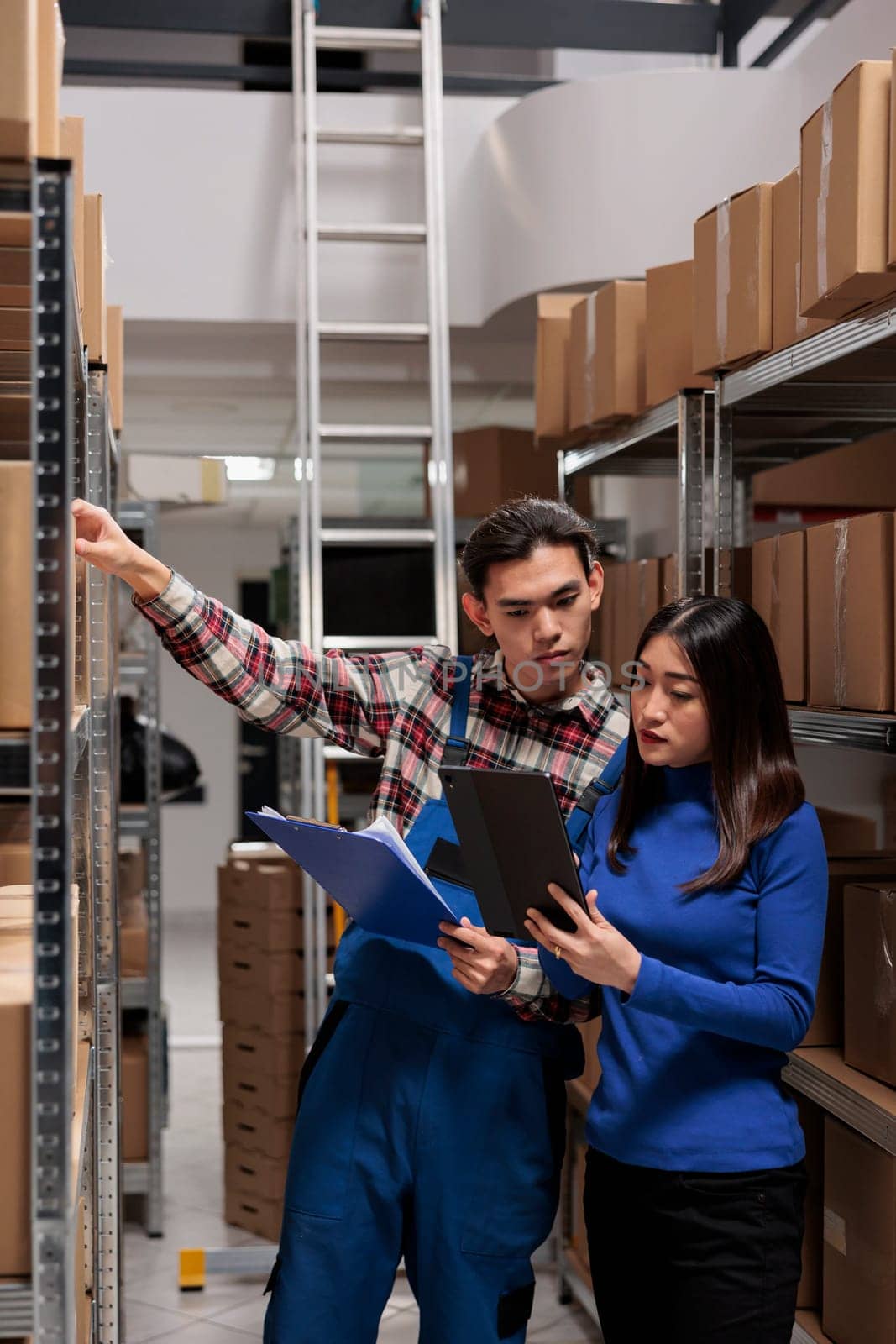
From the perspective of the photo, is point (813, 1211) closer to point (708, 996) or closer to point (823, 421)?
point (708, 996)

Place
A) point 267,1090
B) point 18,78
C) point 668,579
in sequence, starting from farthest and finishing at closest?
point 267,1090
point 668,579
point 18,78

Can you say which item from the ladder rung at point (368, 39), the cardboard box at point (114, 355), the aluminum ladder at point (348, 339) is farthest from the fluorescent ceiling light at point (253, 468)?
the cardboard box at point (114, 355)

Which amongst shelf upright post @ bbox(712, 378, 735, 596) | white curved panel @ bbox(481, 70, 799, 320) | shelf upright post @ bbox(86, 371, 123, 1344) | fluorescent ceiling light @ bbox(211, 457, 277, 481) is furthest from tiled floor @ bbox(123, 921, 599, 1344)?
fluorescent ceiling light @ bbox(211, 457, 277, 481)

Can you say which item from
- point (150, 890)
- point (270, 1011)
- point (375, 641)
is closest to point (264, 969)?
point (270, 1011)

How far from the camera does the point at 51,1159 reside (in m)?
1.42

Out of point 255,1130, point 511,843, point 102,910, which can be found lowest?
point 255,1130

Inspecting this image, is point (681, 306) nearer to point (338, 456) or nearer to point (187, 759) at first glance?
→ point (187, 759)

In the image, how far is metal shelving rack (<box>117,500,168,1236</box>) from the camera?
13.1 feet

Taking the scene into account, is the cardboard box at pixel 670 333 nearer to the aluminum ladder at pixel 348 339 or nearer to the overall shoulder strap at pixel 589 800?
the overall shoulder strap at pixel 589 800

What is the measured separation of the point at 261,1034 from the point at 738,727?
260 centimetres

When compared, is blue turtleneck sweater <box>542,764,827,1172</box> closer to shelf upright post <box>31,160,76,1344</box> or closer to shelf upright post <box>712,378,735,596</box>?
shelf upright post <box>31,160,76,1344</box>

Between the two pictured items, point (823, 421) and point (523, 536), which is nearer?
point (523, 536)

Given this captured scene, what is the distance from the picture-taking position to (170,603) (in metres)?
1.98

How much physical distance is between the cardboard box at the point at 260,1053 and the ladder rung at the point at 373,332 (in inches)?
81.2
